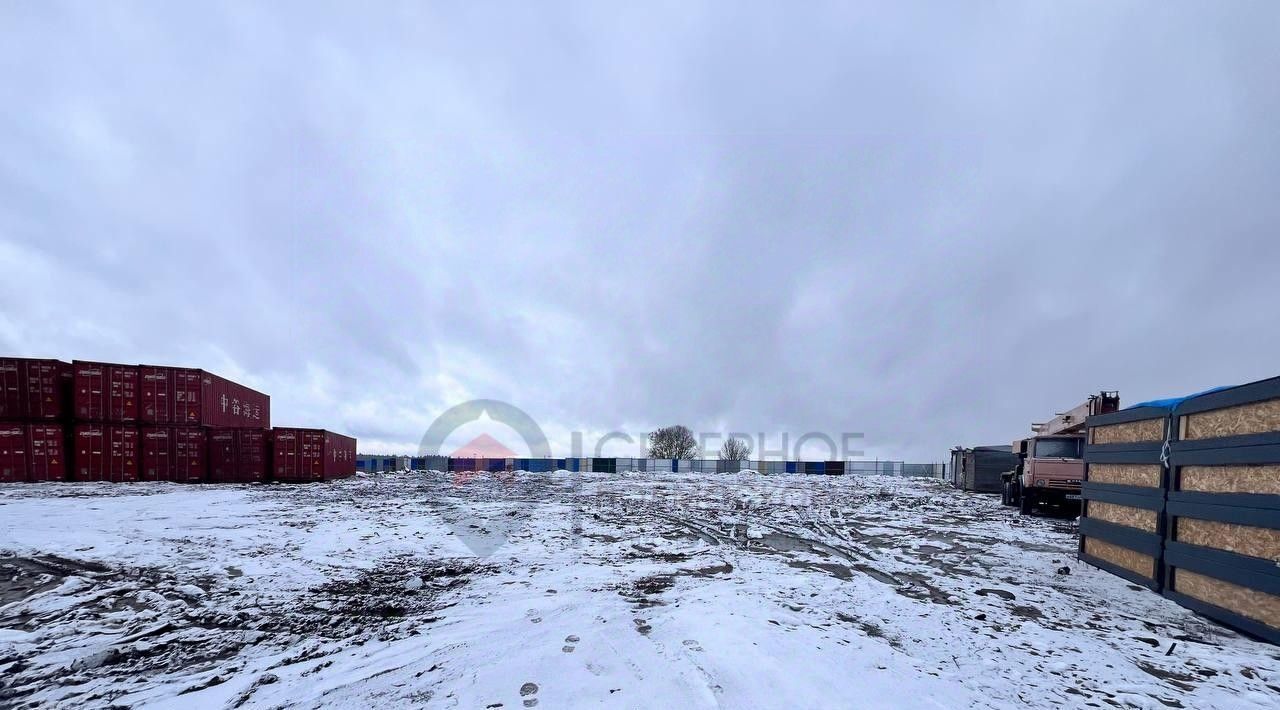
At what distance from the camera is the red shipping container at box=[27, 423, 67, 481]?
57.5 feet

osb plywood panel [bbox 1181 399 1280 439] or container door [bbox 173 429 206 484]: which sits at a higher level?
osb plywood panel [bbox 1181 399 1280 439]

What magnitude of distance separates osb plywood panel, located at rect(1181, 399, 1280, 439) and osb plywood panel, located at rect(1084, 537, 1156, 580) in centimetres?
182

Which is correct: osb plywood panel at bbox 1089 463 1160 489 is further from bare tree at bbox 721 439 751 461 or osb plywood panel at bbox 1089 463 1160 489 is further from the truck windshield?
bare tree at bbox 721 439 751 461

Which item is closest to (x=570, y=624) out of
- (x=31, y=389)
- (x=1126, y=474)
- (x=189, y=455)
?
(x=1126, y=474)

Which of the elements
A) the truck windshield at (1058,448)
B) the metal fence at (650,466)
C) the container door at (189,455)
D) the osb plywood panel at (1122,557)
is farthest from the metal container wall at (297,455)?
the truck windshield at (1058,448)

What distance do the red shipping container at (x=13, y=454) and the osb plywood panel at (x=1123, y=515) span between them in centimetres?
3045

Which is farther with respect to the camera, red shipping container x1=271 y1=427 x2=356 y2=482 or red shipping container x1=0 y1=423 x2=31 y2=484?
red shipping container x1=271 y1=427 x2=356 y2=482

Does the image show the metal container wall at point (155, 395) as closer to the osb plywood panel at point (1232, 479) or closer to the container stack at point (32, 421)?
the container stack at point (32, 421)

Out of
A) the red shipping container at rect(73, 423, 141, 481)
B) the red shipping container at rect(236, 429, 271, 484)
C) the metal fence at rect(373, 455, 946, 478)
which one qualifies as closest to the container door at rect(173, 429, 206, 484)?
the red shipping container at rect(73, 423, 141, 481)

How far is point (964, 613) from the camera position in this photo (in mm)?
5668

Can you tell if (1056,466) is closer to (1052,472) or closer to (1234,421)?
(1052,472)

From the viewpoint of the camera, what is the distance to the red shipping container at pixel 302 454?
23.5m

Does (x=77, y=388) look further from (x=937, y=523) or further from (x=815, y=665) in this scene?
(x=937, y=523)

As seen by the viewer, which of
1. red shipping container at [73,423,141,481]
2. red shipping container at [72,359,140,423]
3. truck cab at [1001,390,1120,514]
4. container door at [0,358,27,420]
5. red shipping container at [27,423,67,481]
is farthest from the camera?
red shipping container at [72,359,140,423]
